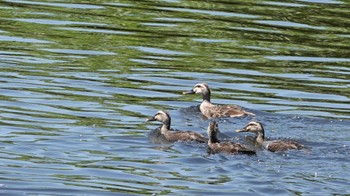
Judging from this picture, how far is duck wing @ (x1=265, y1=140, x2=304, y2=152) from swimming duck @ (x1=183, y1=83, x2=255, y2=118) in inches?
70.5

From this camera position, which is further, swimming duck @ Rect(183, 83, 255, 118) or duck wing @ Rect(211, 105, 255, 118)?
swimming duck @ Rect(183, 83, 255, 118)

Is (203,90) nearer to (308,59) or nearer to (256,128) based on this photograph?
(256,128)

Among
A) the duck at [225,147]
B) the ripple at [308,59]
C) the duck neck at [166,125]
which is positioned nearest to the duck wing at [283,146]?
the duck at [225,147]

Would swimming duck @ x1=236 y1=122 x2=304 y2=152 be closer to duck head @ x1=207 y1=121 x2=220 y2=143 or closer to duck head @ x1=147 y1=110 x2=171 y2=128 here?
duck head @ x1=207 y1=121 x2=220 y2=143

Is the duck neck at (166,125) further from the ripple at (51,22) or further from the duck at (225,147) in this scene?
the ripple at (51,22)

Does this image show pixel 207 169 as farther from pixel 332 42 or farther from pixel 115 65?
pixel 332 42

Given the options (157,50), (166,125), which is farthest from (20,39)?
(166,125)

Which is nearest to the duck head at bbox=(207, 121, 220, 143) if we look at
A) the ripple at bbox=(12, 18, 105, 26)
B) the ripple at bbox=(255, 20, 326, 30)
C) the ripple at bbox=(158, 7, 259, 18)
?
the ripple at bbox=(12, 18, 105, 26)

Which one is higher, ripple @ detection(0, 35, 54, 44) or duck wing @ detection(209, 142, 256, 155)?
ripple @ detection(0, 35, 54, 44)

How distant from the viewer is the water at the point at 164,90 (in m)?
Result: 16.4

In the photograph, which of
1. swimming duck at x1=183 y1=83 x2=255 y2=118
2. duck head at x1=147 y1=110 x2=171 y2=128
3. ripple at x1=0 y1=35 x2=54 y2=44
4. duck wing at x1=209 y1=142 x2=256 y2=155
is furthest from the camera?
ripple at x1=0 y1=35 x2=54 y2=44

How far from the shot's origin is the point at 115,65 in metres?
24.1

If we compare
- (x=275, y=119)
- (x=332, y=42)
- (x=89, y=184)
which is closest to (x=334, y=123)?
(x=275, y=119)

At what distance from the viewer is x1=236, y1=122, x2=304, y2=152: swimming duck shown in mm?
18406
